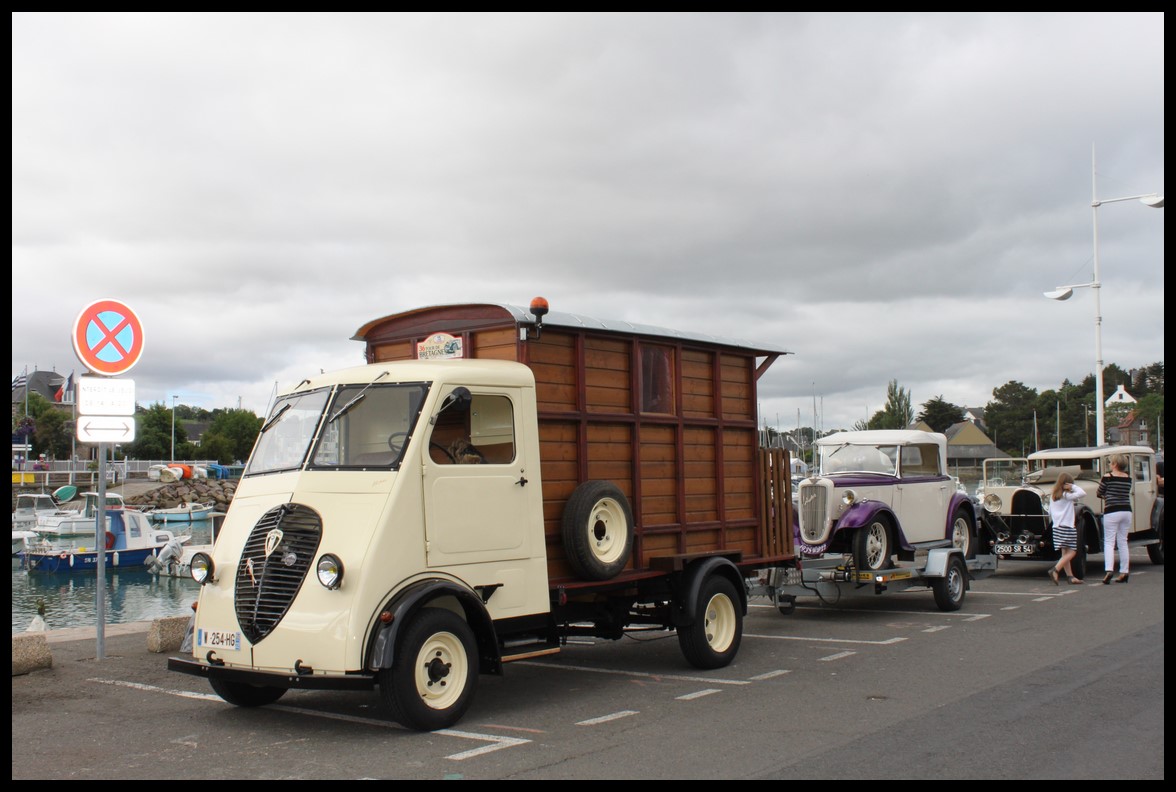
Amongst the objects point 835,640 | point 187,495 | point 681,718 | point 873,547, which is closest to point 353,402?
point 681,718

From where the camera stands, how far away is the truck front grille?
23.5 ft

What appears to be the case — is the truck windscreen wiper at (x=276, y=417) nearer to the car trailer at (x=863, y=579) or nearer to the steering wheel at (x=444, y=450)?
the steering wheel at (x=444, y=450)

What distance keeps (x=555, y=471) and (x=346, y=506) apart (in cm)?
194

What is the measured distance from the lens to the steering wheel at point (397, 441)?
7.50m

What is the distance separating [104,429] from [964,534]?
11.9m

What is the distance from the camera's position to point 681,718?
25.0 ft

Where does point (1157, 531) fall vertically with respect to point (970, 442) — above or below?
below

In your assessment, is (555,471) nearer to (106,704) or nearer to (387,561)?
(387,561)

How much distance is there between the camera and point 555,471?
8.57m

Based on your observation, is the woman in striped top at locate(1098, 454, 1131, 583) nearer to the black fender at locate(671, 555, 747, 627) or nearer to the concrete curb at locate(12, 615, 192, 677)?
the black fender at locate(671, 555, 747, 627)

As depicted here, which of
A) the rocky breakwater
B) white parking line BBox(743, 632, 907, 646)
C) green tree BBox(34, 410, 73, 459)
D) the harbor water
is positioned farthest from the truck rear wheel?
green tree BBox(34, 410, 73, 459)

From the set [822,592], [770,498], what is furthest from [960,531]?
[770,498]

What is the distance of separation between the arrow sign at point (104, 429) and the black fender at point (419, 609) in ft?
14.3

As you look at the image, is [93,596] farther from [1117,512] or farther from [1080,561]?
[1117,512]
